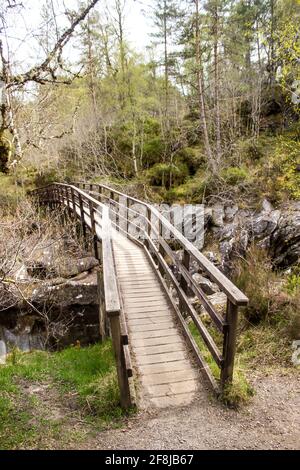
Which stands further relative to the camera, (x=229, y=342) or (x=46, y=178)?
(x=46, y=178)

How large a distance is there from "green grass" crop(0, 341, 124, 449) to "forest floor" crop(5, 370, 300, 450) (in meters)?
0.02

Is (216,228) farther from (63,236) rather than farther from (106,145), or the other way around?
(106,145)

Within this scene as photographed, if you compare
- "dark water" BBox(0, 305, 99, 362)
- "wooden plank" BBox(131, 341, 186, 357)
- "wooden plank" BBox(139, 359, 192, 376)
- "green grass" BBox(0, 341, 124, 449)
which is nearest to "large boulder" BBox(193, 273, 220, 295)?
"dark water" BBox(0, 305, 99, 362)

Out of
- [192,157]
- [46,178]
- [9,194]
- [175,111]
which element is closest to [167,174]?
[192,157]

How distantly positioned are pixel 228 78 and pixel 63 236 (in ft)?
43.6

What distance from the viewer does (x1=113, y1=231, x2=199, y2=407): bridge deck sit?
3.52m

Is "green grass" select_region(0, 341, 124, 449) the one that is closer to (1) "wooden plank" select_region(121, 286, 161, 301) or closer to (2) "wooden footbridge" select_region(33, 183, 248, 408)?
(2) "wooden footbridge" select_region(33, 183, 248, 408)

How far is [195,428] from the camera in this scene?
2992 millimetres

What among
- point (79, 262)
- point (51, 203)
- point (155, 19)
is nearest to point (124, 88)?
point (155, 19)

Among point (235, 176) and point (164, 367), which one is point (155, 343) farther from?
point (235, 176)

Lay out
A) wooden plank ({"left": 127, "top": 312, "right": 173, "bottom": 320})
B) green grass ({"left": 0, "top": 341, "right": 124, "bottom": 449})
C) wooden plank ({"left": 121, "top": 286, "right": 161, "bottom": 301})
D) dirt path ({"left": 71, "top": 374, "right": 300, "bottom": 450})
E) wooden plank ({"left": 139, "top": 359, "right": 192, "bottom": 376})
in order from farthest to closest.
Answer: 1. wooden plank ({"left": 121, "top": 286, "right": 161, "bottom": 301})
2. wooden plank ({"left": 127, "top": 312, "right": 173, "bottom": 320})
3. wooden plank ({"left": 139, "top": 359, "right": 192, "bottom": 376})
4. green grass ({"left": 0, "top": 341, "right": 124, "bottom": 449})
5. dirt path ({"left": 71, "top": 374, "right": 300, "bottom": 450})

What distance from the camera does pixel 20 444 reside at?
9.60 ft

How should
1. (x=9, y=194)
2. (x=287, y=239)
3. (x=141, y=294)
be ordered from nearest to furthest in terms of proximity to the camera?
1. (x=141, y=294)
2. (x=287, y=239)
3. (x=9, y=194)

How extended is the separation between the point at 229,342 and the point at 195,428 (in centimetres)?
88
